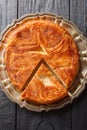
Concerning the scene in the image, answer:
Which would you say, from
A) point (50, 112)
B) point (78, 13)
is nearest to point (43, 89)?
point (50, 112)

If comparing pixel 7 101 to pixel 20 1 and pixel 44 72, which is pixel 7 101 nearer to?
pixel 44 72

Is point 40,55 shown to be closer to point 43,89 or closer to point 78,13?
point 43,89

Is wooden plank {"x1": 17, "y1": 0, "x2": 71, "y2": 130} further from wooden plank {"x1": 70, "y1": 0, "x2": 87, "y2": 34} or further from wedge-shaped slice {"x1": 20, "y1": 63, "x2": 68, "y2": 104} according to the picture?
wooden plank {"x1": 70, "y1": 0, "x2": 87, "y2": 34}

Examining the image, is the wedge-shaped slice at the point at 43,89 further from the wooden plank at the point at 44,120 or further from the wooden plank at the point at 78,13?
the wooden plank at the point at 78,13

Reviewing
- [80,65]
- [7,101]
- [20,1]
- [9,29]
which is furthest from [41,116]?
[20,1]

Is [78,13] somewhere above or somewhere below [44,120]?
above

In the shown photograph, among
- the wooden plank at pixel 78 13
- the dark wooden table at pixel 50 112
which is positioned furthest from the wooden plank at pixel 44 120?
the wooden plank at pixel 78 13
